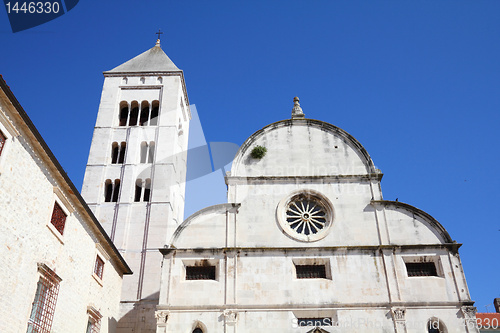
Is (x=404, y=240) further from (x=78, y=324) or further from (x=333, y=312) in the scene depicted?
(x=78, y=324)

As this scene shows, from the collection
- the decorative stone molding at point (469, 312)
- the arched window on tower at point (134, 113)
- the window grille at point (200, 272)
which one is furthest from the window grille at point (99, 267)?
the arched window on tower at point (134, 113)

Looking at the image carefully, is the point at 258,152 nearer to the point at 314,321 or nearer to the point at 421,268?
the point at 314,321

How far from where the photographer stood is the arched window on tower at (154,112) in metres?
35.5

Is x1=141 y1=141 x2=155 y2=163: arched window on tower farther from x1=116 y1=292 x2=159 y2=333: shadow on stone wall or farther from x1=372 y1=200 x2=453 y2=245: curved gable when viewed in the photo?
x1=372 y1=200 x2=453 y2=245: curved gable

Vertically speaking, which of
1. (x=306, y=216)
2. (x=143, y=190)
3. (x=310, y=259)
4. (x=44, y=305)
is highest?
(x=143, y=190)

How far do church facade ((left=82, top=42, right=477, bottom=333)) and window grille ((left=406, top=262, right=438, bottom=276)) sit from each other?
43 millimetres

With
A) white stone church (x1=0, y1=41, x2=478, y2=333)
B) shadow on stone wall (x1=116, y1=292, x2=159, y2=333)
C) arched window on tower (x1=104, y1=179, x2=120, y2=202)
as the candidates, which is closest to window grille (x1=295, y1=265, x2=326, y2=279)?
white stone church (x1=0, y1=41, x2=478, y2=333)

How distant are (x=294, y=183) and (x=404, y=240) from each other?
18.2ft

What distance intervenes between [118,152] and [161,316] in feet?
58.8

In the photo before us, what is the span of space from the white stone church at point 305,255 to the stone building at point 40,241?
313 cm

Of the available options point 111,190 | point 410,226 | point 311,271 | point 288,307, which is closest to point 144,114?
point 111,190

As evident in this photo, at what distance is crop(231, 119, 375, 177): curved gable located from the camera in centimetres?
2225

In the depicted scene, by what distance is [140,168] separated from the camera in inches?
1293

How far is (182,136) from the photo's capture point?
38719mm
